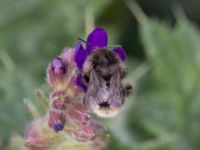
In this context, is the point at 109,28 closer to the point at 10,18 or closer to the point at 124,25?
the point at 124,25

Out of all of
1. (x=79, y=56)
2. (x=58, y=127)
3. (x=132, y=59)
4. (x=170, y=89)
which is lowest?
(x=58, y=127)

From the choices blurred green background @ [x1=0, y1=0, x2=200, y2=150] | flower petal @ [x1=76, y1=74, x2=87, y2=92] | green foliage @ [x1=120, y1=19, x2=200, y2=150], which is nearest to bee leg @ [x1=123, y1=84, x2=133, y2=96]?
flower petal @ [x1=76, y1=74, x2=87, y2=92]

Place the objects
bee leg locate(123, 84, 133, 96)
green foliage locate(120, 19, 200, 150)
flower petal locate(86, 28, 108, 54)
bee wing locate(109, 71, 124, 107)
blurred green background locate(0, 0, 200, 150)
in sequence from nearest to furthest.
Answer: bee wing locate(109, 71, 124, 107), bee leg locate(123, 84, 133, 96), flower petal locate(86, 28, 108, 54), blurred green background locate(0, 0, 200, 150), green foliage locate(120, 19, 200, 150)

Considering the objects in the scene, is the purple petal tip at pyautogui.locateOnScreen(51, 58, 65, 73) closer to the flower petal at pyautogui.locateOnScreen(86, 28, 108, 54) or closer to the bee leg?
the flower petal at pyautogui.locateOnScreen(86, 28, 108, 54)

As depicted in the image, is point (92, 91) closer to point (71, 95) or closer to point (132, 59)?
point (71, 95)

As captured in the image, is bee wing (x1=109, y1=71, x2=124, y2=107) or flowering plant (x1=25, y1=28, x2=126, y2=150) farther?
flowering plant (x1=25, y1=28, x2=126, y2=150)

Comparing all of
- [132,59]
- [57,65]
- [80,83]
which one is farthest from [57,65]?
[132,59]
